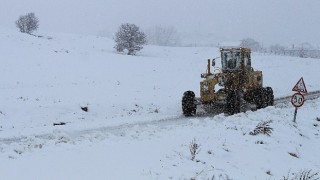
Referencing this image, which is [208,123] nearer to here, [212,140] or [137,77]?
[212,140]

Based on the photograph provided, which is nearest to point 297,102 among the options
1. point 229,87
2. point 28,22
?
point 229,87

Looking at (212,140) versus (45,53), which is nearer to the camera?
(212,140)

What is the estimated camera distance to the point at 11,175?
739 centimetres

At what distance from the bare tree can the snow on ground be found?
2797 cm

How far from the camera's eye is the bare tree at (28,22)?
2454 inches

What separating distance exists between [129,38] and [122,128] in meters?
37.0

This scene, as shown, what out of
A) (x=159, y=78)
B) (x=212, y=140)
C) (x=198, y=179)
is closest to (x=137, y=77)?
(x=159, y=78)

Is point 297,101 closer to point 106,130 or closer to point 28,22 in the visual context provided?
point 106,130

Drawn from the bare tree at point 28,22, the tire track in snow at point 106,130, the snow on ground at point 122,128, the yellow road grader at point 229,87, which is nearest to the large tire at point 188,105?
the yellow road grader at point 229,87

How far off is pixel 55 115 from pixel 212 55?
4108 centimetres

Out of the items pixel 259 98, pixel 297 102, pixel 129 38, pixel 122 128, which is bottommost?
pixel 122 128

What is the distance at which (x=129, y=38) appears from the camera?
51344mm

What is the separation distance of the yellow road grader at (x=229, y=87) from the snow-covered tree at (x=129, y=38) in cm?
3207

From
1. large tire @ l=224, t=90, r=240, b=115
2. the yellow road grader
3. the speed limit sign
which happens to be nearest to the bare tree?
the yellow road grader
